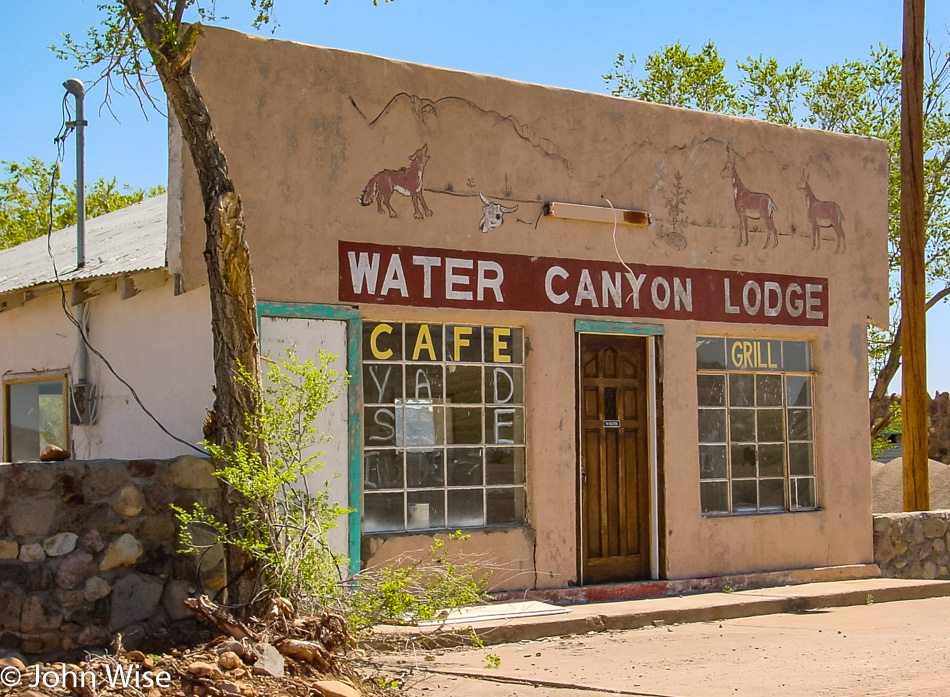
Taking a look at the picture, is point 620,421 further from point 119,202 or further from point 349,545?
point 119,202

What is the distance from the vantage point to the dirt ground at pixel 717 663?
6.93 meters

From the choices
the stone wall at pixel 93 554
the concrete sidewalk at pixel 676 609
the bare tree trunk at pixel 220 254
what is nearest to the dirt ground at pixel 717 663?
the concrete sidewalk at pixel 676 609

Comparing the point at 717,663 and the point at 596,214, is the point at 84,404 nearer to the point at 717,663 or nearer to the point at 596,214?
the point at 596,214

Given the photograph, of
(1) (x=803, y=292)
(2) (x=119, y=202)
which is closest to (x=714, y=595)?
(1) (x=803, y=292)

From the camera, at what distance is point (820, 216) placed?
11961mm

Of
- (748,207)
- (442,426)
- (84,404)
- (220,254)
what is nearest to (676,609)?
(442,426)

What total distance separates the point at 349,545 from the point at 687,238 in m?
4.54

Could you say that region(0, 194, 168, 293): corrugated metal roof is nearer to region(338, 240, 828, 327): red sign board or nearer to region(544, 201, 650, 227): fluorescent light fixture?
region(338, 240, 828, 327): red sign board

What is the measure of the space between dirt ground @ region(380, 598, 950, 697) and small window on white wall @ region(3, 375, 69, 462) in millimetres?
4754

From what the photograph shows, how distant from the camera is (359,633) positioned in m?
7.11

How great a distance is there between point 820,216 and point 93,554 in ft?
26.6

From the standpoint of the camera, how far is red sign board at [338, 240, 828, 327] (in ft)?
30.8

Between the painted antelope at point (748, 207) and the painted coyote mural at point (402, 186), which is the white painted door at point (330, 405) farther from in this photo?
the painted antelope at point (748, 207)

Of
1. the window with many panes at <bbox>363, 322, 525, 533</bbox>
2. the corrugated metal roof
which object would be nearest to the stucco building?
the window with many panes at <bbox>363, 322, 525, 533</bbox>
